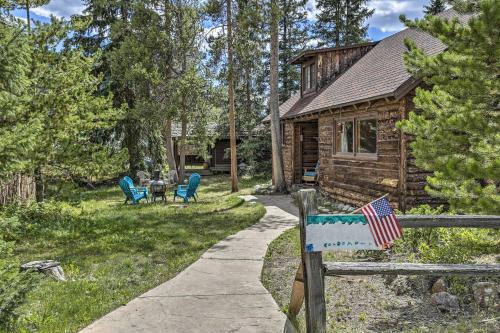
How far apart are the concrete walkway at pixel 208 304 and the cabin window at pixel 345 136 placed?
708cm

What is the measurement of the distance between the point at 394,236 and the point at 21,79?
435 cm

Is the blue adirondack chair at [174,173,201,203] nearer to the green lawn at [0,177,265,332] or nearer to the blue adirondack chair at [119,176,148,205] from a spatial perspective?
the green lawn at [0,177,265,332]

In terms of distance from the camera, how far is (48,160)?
390 inches

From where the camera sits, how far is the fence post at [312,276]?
3482mm

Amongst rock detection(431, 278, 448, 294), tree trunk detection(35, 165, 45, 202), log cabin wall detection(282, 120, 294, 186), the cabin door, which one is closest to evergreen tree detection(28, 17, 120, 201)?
tree trunk detection(35, 165, 45, 202)

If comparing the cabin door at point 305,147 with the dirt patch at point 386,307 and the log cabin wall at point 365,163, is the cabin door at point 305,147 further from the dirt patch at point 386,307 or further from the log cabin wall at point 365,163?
the dirt patch at point 386,307

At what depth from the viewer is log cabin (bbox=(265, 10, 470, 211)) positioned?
1011cm

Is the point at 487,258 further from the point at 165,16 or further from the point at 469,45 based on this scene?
the point at 165,16

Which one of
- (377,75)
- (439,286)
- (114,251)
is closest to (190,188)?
(114,251)

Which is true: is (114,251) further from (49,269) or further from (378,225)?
(378,225)

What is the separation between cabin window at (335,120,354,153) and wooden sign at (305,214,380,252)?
9.88m

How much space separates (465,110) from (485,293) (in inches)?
99.9

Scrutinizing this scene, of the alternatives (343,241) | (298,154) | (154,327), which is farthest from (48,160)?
(298,154)

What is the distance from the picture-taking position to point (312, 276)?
3.55 m
